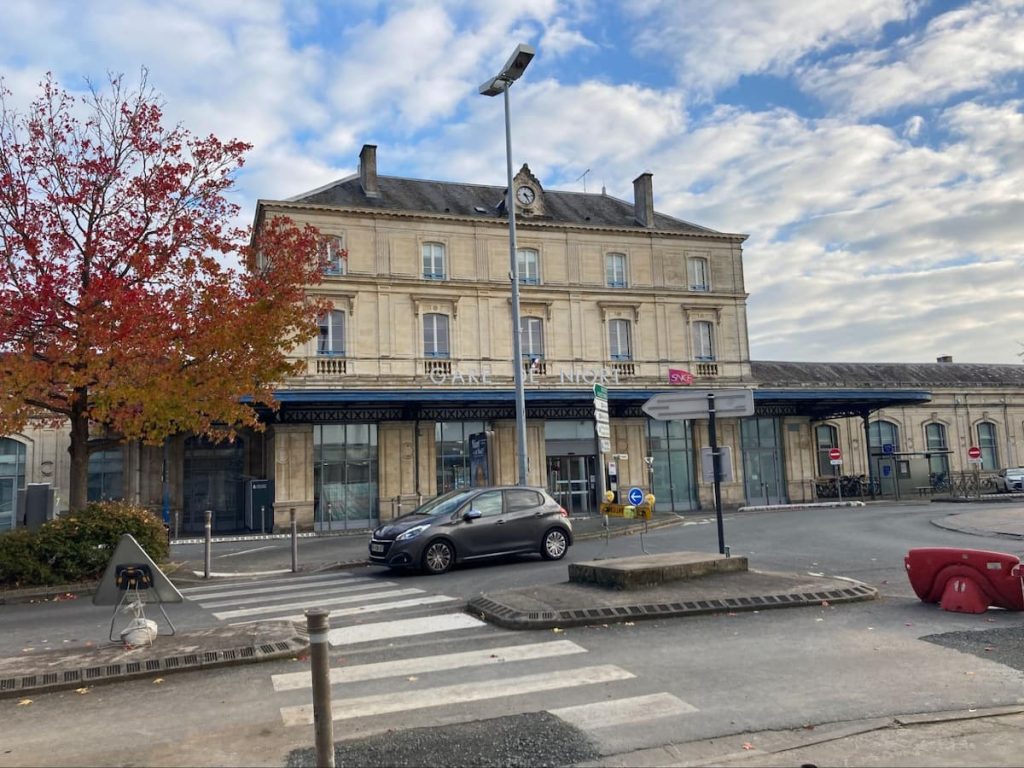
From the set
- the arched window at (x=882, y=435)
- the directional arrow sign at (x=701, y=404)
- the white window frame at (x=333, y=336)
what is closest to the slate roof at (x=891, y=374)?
the arched window at (x=882, y=435)

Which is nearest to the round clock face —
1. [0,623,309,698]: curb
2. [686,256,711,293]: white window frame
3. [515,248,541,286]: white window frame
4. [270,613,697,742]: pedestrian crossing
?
[515,248,541,286]: white window frame

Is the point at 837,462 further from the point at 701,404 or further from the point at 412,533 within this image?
the point at 412,533

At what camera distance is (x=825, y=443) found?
42.5 m

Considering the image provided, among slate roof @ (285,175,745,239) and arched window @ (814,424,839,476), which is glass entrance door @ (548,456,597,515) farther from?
arched window @ (814,424,839,476)

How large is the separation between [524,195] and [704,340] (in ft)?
33.4

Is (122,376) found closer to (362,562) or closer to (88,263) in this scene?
(88,263)

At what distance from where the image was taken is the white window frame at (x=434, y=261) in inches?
1272

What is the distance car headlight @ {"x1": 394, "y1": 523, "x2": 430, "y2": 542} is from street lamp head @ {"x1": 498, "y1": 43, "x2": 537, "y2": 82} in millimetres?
Result: 10588

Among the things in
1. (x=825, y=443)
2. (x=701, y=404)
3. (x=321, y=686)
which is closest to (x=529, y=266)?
(x=825, y=443)

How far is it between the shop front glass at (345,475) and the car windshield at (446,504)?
15662 mm

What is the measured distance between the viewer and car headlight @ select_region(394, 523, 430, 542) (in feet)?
43.5

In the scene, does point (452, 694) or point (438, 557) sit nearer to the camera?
point (452, 694)

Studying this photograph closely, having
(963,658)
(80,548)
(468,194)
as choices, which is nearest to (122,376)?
(80,548)

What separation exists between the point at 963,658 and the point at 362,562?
11.0 m
